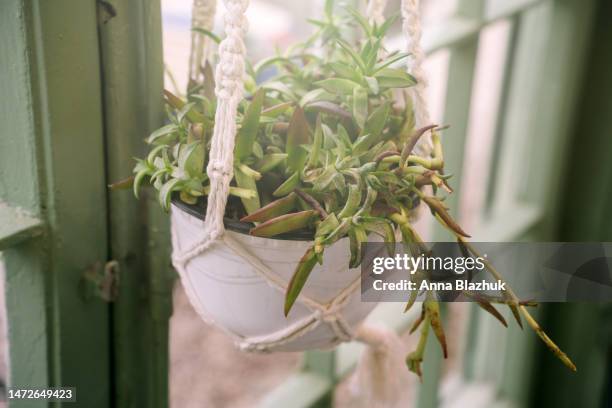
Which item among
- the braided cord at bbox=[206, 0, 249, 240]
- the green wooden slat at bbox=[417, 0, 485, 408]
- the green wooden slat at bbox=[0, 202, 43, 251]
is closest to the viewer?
the braided cord at bbox=[206, 0, 249, 240]

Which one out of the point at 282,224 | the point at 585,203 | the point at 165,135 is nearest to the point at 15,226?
the point at 165,135

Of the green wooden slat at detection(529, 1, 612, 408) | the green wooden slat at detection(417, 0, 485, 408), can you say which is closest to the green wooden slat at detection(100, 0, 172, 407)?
the green wooden slat at detection(417, 0, 485, 408)

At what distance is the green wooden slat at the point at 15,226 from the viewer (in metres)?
0.59

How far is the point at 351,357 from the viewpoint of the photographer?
1070 millimetres

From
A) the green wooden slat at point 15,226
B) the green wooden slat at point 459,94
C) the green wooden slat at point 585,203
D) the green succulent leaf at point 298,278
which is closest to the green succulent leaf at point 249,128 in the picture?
the green succulent leaf at point 298,278

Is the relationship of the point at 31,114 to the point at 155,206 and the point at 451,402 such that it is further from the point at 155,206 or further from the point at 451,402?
the point at 451,402

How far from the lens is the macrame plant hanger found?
1.60 feet

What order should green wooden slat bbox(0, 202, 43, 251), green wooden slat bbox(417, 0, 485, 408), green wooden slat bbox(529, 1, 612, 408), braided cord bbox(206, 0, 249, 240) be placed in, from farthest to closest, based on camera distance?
1. green wooden slat bbox(529, 1, 612, 408)
2. green wooden slat bbox(417, 0, 485, 408)
3. green wooden slat bbox(0, 202, 43, 251)
4. braided cord bbox(206, 0, 249, 240)

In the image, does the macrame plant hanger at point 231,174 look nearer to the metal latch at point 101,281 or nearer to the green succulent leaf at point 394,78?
the green succulent leaf at point 394,78

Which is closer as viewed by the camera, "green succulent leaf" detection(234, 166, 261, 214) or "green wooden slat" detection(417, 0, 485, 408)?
"green succulent leaf" detection(234, 166, 261, 214)

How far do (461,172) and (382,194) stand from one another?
2.01ft

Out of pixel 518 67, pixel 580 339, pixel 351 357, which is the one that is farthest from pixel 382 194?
pixel 580 339

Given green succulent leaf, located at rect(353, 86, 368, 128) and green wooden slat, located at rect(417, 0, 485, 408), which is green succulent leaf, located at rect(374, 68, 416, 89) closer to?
green succulent leaf, located at rect(353, 86, 368, 128)

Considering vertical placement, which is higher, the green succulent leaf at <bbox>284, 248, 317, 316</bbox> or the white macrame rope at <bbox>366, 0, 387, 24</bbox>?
the white macrame rope at <bbox>366, 0, 387, 24</bbox>
